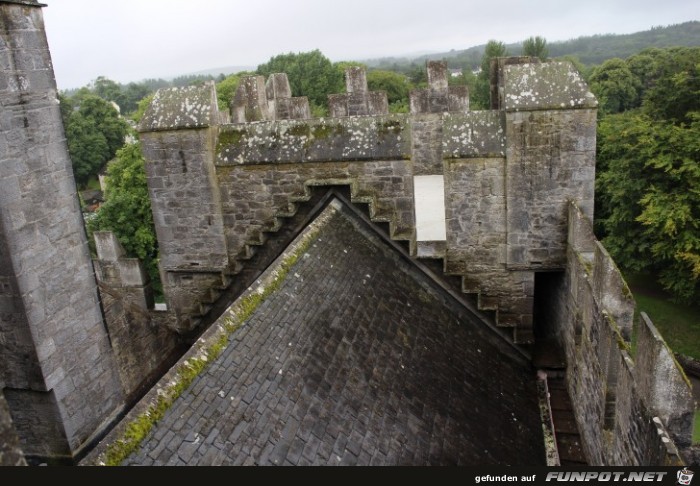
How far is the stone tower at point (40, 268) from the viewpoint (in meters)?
5.19

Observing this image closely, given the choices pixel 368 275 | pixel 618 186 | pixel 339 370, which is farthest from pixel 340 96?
pixel 339 370

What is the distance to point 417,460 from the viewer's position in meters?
4.79

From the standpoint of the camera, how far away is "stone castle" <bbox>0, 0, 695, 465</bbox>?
5366 millimetres

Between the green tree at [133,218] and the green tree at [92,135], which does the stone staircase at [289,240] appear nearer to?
the green tree at [133,218]

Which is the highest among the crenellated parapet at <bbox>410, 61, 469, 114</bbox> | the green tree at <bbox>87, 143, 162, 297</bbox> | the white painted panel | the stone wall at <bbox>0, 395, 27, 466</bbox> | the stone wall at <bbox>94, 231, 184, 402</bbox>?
the crenellated parapet at <bbox>410, 61, 469, 114</bbox>

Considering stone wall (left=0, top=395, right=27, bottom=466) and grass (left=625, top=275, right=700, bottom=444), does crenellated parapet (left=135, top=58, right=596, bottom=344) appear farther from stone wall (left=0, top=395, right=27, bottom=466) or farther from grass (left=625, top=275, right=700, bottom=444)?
grass (left=625, top=275, right=700, bottom=444)

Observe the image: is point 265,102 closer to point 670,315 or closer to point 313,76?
point 670,315

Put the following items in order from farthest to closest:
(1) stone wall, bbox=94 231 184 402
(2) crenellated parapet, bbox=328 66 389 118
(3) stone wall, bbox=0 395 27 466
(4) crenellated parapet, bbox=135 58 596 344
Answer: (2) crenellated parapet, bbox=328 66 389 118
(4) crenellated parapet, bbox=135 58 596 344
(1) stone wall, bbox=94 231 184 402
(3) stone wall, bbox=0 395 27 466

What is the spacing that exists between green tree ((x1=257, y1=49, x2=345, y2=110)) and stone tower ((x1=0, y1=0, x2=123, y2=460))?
48.6 meters

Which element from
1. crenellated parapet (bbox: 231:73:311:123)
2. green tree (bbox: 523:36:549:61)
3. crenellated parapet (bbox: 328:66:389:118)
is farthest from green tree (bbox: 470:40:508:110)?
crenellated parapet (bbox: 231:73:311:123)

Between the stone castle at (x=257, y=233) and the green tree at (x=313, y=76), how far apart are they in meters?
45.6

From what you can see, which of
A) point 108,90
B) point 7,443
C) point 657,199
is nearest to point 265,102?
point 7,443

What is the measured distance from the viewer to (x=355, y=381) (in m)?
5.29

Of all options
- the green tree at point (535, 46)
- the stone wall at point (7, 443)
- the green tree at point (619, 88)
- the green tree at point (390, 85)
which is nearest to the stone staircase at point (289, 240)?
the stone wall at point (7, 443)
